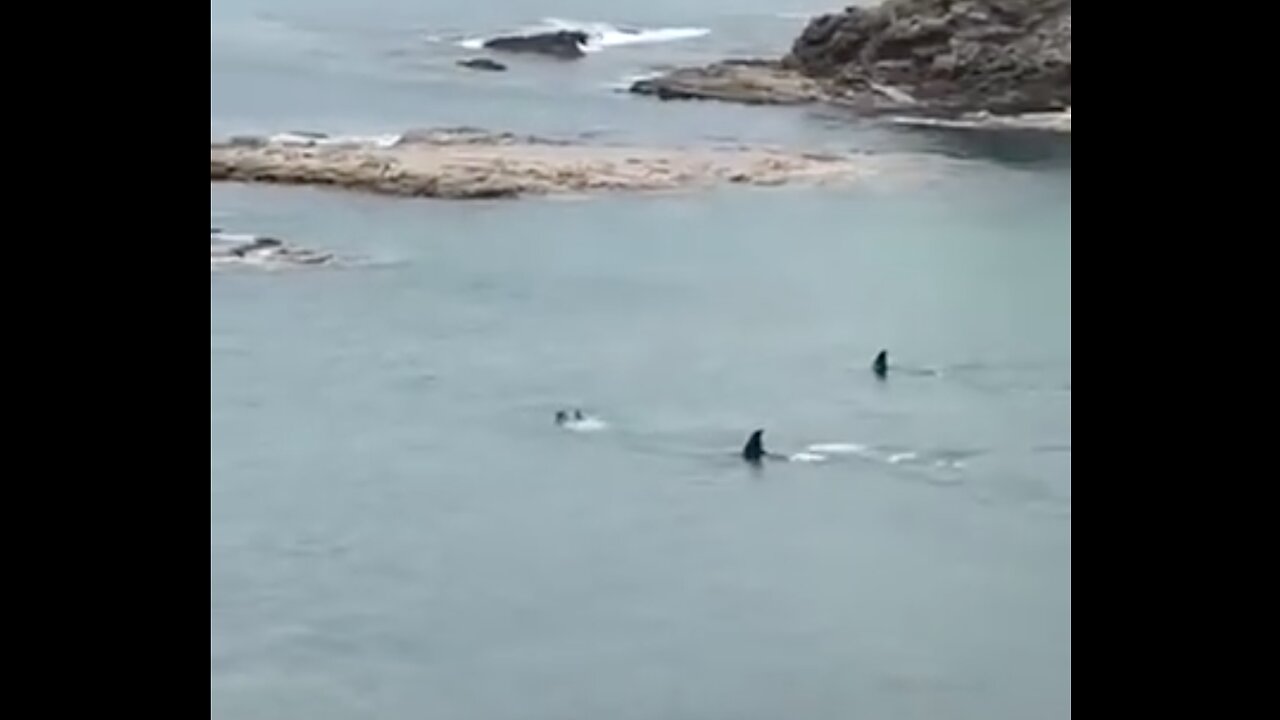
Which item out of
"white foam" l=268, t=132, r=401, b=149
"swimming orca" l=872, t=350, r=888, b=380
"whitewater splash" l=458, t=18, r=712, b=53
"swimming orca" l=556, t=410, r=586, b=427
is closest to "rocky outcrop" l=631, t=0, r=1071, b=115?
"whitewater splash" l=458, t=18, r=712, b=53

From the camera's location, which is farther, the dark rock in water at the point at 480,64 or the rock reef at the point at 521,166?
the dark rock in water at the point at 480,64

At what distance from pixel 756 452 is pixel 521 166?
1357 mm

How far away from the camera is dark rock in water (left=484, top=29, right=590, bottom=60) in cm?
525

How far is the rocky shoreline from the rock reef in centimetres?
25

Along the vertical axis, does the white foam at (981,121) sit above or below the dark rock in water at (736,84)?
below

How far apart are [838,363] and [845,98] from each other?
144cm

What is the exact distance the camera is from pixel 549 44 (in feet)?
17.6

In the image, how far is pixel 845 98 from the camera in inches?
222

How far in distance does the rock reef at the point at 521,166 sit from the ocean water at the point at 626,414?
2.1 inches

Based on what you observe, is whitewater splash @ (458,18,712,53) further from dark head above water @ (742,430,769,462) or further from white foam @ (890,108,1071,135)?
dark head above water @ (742,430,769,462)

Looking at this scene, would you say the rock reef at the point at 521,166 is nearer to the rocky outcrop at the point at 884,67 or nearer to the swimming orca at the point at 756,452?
the rocky outcrop at the point at 884,67

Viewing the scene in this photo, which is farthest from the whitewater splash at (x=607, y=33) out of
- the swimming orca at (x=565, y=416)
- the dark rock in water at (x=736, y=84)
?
the swimming orca at (x=565, y=416)

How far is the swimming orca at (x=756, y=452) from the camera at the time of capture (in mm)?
3975

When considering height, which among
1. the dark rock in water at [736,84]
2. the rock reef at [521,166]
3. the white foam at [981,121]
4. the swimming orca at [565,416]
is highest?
the dark rock in water at [736,84]
